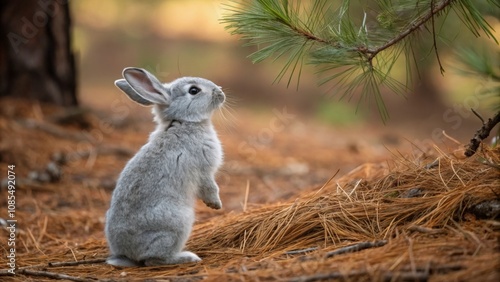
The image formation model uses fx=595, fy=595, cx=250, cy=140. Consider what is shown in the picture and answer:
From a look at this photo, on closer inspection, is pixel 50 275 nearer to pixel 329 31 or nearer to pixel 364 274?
pixel 364 274

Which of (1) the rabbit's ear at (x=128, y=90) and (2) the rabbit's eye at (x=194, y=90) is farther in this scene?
(2) the rabbit's eye at (x=194, y=90)

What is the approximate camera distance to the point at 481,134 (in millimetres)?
3754

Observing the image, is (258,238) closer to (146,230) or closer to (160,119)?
(146,230)

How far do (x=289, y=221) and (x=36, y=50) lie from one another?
545cm

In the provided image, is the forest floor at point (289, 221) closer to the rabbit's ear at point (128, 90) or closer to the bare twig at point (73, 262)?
the bare twig at point (73, 262)

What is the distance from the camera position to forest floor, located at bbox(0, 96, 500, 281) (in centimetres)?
277

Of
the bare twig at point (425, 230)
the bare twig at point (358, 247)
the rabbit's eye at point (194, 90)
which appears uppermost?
the rabbit's eye at point (194, 90)

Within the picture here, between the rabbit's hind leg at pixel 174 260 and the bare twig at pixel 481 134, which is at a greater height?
the bare twig at pixel 481 134

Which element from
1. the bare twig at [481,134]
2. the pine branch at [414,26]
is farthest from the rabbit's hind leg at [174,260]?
the bare twig at [481,134]

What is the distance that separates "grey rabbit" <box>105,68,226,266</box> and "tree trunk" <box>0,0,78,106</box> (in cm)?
440

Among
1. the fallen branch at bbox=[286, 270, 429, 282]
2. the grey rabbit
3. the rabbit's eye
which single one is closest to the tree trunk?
the grey rabbit

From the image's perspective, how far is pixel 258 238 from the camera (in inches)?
143

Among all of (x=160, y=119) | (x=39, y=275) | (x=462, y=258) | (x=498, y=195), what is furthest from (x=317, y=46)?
(x=39, y=275)

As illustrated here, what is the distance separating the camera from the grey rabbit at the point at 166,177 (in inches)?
137
